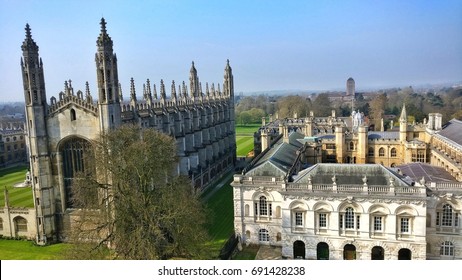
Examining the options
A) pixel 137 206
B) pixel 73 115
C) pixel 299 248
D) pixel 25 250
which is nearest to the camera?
pixel 137 206

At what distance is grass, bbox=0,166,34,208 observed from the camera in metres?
28.4

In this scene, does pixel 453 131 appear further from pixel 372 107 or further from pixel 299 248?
pixel 372 107

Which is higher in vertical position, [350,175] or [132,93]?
[132,93]

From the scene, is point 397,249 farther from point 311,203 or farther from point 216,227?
point 216,227

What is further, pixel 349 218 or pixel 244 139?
pixel 244 139

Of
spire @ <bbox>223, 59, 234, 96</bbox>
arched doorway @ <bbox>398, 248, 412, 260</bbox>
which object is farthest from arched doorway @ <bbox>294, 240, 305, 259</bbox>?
spire @ <bbox>223, 59, 234, 96</bbox>

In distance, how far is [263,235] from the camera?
64.8 ft

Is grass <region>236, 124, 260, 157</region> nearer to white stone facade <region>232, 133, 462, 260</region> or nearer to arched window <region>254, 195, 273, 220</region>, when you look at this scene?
arched window <region>254, 195, 273, 220</region>

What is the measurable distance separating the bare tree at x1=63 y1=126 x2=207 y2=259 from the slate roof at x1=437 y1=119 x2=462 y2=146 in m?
17.3

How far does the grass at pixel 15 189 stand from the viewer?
28.4 meters

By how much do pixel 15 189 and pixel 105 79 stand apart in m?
18.8

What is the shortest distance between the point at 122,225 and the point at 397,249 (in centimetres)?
1169

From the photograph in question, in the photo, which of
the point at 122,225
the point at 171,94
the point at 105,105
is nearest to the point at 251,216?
the point at 122,225

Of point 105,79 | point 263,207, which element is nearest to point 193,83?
point 105,79
